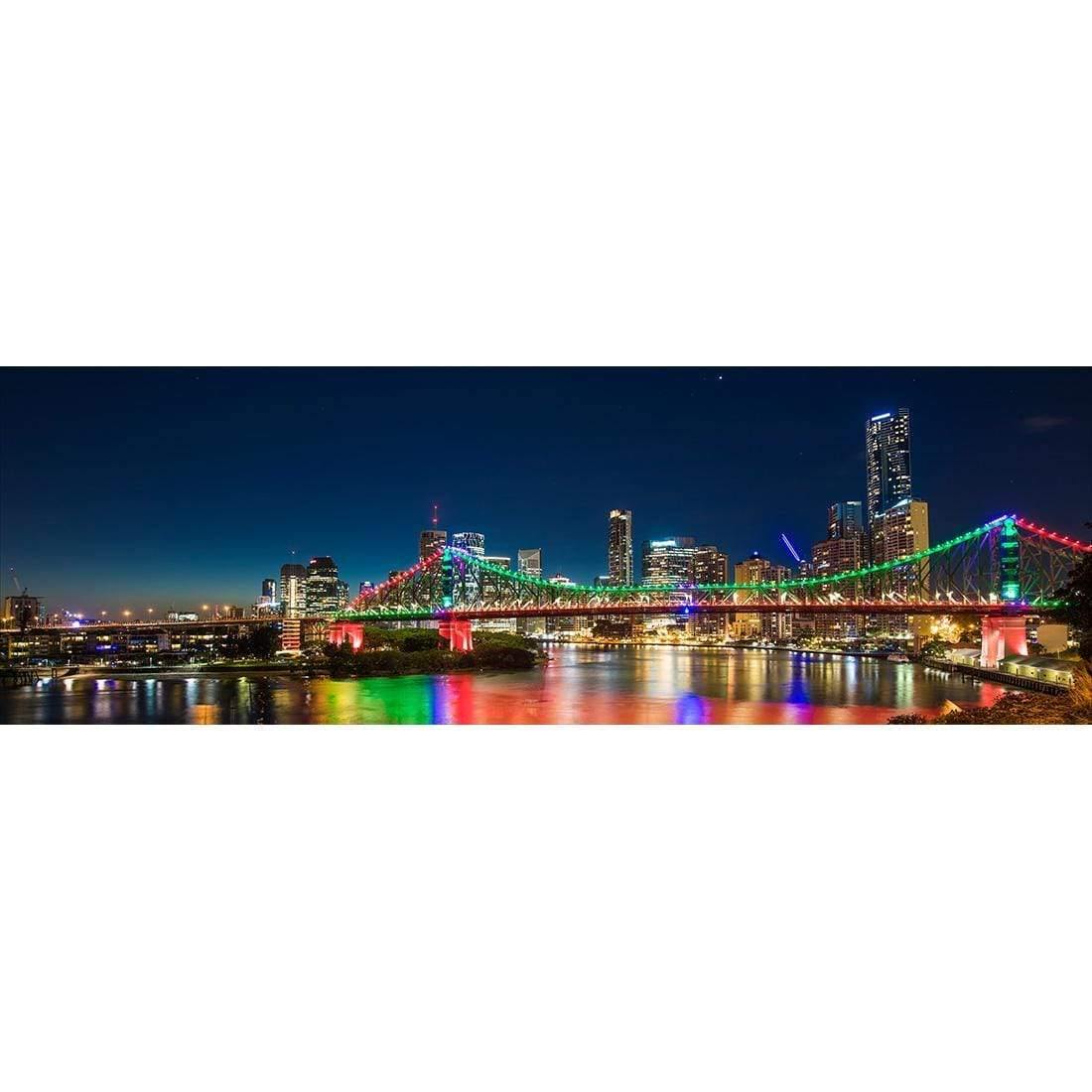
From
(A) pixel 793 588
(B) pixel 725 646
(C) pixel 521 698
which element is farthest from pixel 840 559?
(B) pixel 725 646

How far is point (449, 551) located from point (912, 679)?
23.1 ft

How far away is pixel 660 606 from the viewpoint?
11648mm

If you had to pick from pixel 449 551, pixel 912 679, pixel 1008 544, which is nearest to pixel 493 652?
pixel 449 551

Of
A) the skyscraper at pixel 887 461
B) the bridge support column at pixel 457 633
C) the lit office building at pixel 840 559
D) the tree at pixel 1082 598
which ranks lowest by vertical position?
the bridge support column at pixel 457 633

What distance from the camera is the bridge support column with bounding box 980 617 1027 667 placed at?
406 inches

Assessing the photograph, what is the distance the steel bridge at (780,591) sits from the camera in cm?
878

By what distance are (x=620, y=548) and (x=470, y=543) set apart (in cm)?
207

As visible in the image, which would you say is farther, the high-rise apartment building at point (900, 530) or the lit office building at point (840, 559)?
the lit office building at point (840, 559)

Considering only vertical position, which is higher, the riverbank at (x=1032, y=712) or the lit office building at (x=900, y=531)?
the lit office building at (x=900, y=531)

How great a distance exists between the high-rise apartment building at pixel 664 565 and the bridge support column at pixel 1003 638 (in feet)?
13.2

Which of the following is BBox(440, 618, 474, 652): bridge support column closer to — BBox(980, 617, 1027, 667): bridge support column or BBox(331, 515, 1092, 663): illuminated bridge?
BBox(331, 515, 1092, 663): illuminated bridge

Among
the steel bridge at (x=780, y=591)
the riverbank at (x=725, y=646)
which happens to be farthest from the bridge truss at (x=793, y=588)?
the riverbank at (x=725, y=646)

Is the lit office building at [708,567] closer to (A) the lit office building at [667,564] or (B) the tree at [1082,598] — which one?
(A) the lit office building at [667,564]
